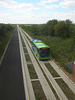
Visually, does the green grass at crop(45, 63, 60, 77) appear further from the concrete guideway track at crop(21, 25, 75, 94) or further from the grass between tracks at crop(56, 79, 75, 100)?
the grass between tracks at crop(56, 79, 75, 100)

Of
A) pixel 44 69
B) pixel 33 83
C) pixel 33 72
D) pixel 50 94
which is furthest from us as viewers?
pixel 44 69

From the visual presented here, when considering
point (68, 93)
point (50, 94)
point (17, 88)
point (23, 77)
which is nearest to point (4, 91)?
point (17, 88)

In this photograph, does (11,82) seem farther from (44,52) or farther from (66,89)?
(44,52)

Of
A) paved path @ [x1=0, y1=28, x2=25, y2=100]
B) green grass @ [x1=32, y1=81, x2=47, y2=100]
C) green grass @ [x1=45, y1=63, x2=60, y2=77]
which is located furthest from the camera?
green grass @ [x1=45, y1=63, x2=60, y2=77]

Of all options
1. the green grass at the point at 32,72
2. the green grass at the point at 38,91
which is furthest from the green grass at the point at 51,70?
the green grass at the point at 38,91

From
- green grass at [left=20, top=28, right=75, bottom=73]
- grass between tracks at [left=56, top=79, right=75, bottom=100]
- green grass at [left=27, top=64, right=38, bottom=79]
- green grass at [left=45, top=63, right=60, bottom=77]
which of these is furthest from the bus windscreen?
grass between tracks at [left=56, top=79, right=75, bottom=100]

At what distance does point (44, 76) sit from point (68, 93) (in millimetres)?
3989

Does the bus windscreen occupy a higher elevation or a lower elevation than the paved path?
higher

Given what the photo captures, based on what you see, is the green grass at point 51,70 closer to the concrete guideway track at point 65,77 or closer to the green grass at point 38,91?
the concrete guideway track at point 65,77

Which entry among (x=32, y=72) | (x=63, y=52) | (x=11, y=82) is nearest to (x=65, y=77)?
(x=32, y=72)

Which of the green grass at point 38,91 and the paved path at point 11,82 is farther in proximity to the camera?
the paved path at point 11,82

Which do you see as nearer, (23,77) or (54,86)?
(54,86)

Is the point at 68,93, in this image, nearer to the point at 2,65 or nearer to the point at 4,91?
the point at 4,91

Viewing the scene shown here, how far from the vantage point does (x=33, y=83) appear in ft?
38.6
